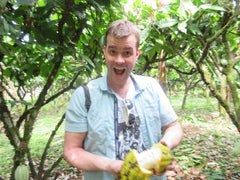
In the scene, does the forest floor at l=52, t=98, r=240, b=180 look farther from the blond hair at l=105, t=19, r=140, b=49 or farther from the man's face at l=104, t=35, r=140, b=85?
the blond hair at l=105, t=19, r=140, b=49

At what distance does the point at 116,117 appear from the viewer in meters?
1.00

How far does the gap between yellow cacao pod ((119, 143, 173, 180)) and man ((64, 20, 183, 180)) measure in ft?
0.61

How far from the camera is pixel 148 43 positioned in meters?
1.68

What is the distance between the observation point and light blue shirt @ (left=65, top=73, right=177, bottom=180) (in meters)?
0.95

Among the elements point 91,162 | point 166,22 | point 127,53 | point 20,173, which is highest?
point 166,22

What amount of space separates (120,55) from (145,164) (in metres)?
0.60

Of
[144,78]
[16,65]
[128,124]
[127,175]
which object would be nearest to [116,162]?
[127,175]

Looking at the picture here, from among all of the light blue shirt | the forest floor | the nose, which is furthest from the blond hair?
the forest floor

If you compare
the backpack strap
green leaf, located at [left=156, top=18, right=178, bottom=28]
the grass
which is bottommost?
the grass

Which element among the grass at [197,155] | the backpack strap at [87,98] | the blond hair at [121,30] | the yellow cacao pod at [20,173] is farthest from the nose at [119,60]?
the grass at [197,155]

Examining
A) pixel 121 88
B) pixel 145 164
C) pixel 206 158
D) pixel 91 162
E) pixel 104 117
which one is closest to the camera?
pixel 145 164

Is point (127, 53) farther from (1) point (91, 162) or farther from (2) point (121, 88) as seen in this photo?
(1) point (91, 162)

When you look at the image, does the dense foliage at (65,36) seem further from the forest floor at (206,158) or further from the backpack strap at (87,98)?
the forest floor at (206,158)

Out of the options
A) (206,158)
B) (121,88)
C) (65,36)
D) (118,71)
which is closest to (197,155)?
(206,158)
